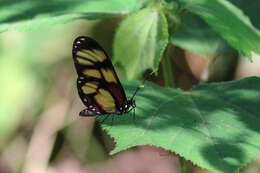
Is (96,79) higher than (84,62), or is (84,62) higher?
(84,62)

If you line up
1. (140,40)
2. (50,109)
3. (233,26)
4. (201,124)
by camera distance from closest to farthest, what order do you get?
(201,124) → (233,26) → (140,40) → (50,109)

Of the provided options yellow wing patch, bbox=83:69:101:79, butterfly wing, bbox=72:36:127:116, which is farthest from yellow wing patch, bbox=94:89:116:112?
yellow wing patch, bbox=83:69:101:79

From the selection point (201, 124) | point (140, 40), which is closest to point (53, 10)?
point (140, 40)

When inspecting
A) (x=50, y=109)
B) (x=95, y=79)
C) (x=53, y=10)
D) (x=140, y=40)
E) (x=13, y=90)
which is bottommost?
(x=50, y=109)

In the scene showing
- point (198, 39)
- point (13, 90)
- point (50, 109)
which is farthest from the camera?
point (50, 109)

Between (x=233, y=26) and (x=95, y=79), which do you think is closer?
(x=233, y=26)

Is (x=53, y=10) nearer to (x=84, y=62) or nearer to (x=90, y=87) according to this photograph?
(x=84, y=62)

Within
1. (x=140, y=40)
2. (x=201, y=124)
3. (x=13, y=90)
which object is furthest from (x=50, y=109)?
(x=201, y=124)
